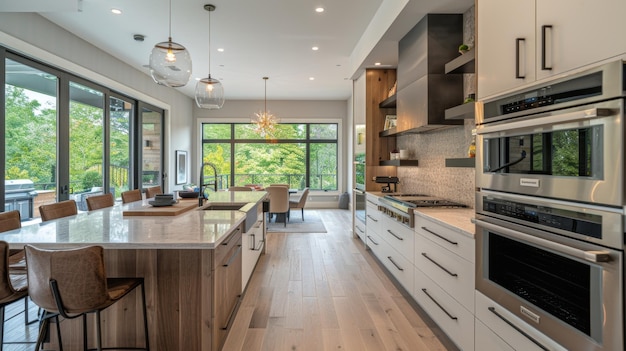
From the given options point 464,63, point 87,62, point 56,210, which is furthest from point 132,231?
point 87,62

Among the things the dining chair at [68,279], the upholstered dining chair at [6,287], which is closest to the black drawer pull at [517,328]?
the dining chair at [68,279]

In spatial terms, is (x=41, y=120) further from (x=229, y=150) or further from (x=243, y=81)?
(x=229, y=150)

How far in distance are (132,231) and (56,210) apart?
1.42 m

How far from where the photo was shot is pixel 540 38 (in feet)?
4.66

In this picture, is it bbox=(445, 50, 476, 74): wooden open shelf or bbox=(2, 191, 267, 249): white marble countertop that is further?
bbox=(445, 50, 476, 74): wooden open shelf

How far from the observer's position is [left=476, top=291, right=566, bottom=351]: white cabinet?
1.42 metres

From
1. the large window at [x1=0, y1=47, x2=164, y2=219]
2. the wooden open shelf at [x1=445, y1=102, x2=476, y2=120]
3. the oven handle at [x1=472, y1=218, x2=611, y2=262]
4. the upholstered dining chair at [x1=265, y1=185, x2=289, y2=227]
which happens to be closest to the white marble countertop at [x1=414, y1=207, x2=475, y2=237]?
the oven handle at [x1=472, y1=218, x2=611, y2=262]

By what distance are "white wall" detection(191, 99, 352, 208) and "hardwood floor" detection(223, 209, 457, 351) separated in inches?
195

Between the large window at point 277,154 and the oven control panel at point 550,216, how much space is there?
793 centimetres

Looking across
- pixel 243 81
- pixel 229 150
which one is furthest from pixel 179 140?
pixel 243 81

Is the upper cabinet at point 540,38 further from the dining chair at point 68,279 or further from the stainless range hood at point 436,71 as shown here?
the dining chair at point 68,279

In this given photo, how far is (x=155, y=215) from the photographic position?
257 centimetres

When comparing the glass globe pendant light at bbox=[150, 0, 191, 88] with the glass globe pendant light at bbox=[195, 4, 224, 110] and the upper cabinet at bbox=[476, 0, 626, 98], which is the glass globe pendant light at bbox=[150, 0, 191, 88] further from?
the upper cabinet at bbox=[476, 0, 626, 98]

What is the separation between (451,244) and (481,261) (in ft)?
1.21
